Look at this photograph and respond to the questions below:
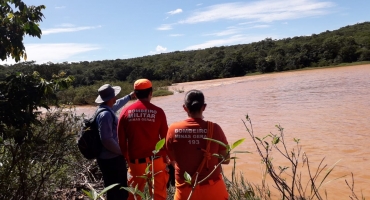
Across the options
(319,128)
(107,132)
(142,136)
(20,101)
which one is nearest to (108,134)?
(107,132)

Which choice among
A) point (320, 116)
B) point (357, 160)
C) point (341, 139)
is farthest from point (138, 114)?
point (320, 116)

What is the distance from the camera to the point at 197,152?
8.68ft

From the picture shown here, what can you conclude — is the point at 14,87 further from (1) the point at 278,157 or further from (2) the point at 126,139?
(1) the point at 278,157

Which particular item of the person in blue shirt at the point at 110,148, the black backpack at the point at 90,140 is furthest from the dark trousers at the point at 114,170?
the black backpack at the point at 90,140

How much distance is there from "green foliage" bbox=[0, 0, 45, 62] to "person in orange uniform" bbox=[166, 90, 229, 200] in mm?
1681

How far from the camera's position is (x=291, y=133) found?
11.0 metres

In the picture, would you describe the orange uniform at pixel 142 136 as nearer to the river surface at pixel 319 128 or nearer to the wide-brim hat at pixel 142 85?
the wide-brim hat at pixel 142 85

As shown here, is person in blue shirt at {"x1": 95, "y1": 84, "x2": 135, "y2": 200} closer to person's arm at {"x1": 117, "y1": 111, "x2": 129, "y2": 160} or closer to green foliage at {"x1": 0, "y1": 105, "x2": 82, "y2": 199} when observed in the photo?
person's arm at {"x1": 117, "y1": 111, "x2": 129, "y2": 160}

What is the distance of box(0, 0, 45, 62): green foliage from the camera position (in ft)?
11.0

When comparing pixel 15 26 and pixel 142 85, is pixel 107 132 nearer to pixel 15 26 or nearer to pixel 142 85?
pixel 142 85

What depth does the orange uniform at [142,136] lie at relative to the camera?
334cm

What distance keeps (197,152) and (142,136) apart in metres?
0.84

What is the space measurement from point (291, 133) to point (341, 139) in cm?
161

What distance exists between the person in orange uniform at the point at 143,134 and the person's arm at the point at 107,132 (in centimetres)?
7
